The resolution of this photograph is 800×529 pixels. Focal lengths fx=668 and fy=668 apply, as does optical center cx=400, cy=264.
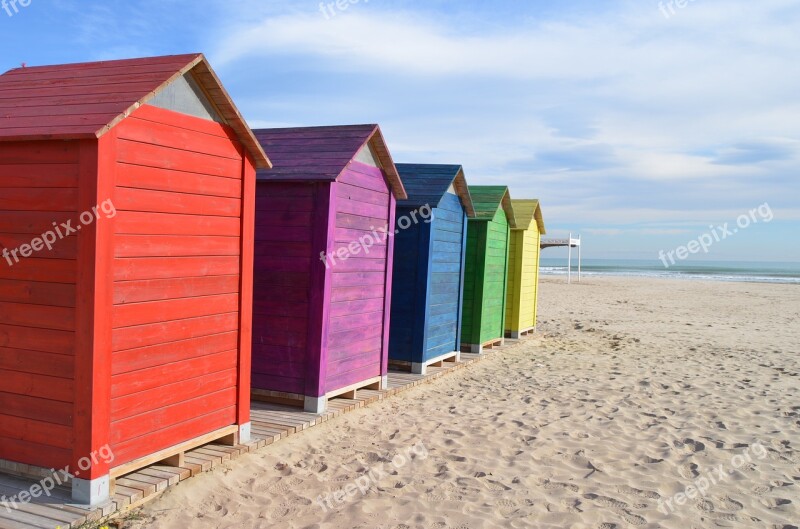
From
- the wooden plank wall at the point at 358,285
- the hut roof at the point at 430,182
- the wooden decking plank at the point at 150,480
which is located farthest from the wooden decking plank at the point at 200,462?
the hut roof at the point at 430,182

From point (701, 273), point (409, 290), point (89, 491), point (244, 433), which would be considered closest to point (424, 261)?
point (409, 290)

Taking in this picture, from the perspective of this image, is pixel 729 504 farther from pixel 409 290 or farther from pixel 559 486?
pixel 409 290

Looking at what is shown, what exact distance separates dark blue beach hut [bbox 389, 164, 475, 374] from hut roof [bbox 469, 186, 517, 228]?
3.19ft

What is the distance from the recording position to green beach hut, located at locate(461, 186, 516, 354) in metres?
10.8

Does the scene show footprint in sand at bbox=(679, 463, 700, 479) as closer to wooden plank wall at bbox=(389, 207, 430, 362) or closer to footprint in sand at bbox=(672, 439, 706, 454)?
footprint in sand at bbox=(672, 439, 706, 454)

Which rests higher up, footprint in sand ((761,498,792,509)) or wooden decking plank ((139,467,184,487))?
wooden decking plank ((139,467,184,487))

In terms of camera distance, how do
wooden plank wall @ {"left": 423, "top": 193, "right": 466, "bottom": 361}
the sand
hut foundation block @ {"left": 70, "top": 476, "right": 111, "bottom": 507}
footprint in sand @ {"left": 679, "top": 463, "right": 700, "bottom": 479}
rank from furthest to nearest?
wooden plank wall @ {"left": 423, "top": 193, "right": 466, "bottom": 361} → footprint in sand @ {"left": 679, "top": 463, "right": 700, "bottom": 479} → the sand → hut foundation block @ {"left": 70, "top": 476, "right": 111, "bottom": 507}

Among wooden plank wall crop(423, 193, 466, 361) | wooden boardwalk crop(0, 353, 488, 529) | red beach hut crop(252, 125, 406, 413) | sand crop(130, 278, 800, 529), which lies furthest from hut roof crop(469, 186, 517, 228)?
wooden boardwalk crop(0, 353, 488, 529)

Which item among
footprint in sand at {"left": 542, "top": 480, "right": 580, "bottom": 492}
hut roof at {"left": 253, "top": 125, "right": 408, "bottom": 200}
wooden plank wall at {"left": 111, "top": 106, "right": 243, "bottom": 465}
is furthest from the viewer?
hut roof at {"left": 253, "top": 125, "right": 408, "bottom": 200}

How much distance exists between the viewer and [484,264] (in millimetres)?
10758

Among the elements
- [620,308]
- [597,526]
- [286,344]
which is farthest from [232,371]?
[620,308]

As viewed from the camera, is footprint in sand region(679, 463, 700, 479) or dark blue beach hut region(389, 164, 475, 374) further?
dark blue beach hut region(389, 164, 475, 374)

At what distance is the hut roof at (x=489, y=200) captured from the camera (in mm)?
10655

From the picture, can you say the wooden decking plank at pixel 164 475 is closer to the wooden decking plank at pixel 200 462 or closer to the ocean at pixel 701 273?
the wooden decking plank at pixel 200 462
